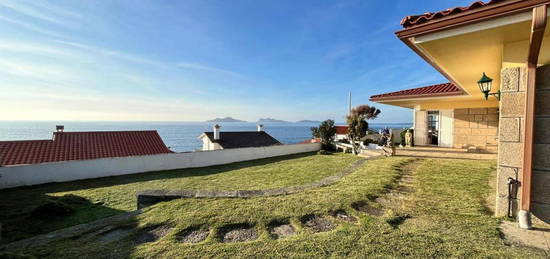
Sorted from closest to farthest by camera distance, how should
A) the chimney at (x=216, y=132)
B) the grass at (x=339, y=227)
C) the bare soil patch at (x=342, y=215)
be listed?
1. the grass at (x=339, y=227)
2. the bare soil patch at (x=342, y=215)
3. the chimney at (x=216, y=132)

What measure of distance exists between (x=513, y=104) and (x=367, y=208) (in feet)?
8.61

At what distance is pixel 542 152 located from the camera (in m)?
2.93

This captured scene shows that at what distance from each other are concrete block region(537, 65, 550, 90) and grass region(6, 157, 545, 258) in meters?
A: 1.99

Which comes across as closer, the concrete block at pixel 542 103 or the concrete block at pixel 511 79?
the concrete block at pixel 542 103

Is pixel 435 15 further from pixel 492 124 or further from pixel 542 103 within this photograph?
pixel 492 124

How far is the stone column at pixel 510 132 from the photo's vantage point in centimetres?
305

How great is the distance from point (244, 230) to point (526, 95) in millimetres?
4380

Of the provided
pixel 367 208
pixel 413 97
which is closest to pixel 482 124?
pixel 413 97

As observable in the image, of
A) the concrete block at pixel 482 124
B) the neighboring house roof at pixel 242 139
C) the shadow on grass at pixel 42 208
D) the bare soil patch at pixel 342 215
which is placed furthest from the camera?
the neighboring house roof at pixel 242 139

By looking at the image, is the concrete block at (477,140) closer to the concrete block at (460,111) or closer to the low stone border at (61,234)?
the concrete block at (460,111)

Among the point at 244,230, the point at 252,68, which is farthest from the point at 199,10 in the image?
the point at 252,68

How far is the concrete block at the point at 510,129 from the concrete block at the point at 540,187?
53 centimetres

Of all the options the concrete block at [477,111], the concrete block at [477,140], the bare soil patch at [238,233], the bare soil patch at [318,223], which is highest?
the concrete block at [477,111]

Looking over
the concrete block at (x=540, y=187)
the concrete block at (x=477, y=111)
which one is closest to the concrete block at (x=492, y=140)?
the concrete block at (x=477, y=111)
